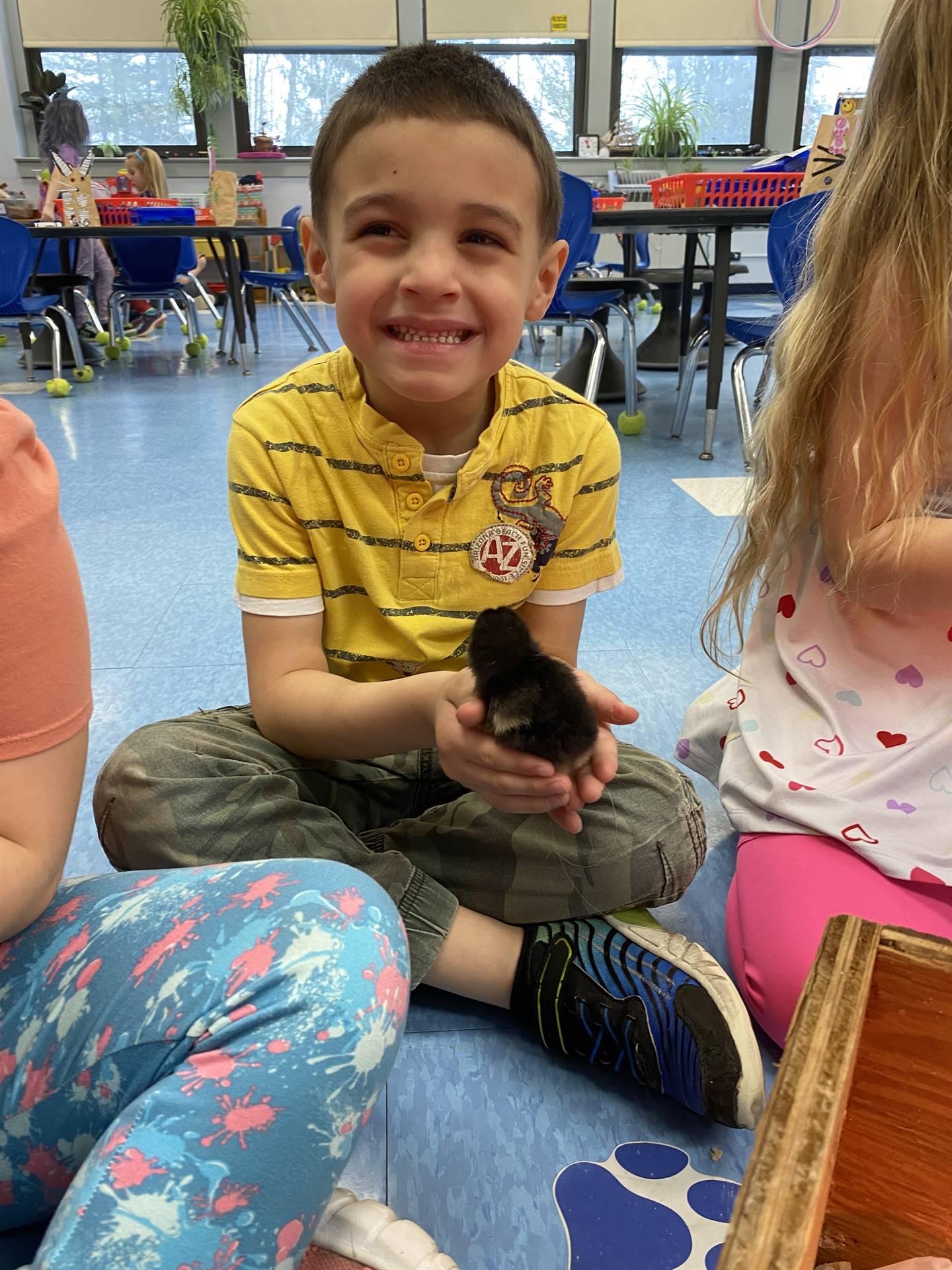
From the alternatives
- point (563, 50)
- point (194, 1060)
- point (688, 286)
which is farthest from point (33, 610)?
point (563, 50)

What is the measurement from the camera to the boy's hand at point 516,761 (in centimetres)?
55

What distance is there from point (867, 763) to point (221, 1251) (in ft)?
2.00

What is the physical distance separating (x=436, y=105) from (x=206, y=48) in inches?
277

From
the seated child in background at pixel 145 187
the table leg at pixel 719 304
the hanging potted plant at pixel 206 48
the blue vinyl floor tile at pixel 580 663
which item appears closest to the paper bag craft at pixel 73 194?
the blue vinyl floor tile at pixel 580 663

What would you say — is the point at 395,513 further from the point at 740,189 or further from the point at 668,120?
the point at 668,120

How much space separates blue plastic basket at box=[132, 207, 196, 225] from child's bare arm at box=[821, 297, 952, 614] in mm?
4316

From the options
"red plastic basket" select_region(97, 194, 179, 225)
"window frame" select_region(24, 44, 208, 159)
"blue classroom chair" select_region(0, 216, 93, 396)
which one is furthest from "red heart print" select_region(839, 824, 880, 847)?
"window frame" select_region(24, 44, 208, 159)

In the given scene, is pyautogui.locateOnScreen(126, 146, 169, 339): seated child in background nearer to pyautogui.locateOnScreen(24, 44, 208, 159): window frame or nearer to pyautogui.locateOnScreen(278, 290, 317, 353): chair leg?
pyautogui.locateOnScreen(24, 44, 208, 159): window frame

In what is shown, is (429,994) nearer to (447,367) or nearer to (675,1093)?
(675,1093)

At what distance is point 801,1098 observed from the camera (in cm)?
32

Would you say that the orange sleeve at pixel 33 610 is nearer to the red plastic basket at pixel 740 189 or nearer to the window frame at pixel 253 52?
the red plastic basket at pixel 740 189

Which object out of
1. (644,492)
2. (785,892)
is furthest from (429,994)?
(644,492)

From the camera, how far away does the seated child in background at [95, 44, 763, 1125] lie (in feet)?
2.26

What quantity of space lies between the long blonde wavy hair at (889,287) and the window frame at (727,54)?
21.9 ft
